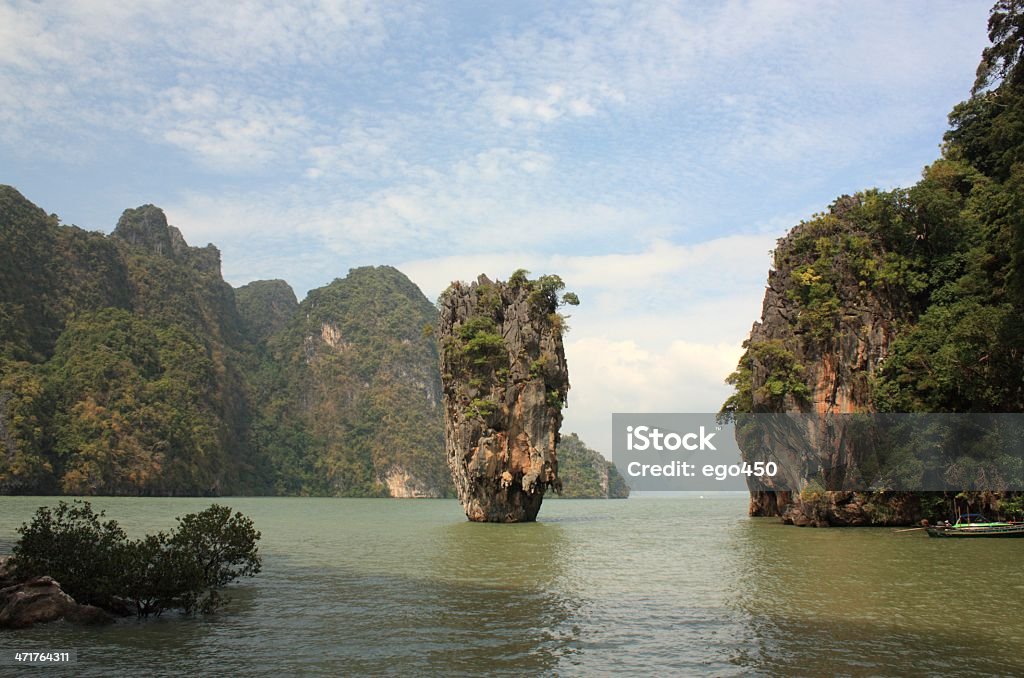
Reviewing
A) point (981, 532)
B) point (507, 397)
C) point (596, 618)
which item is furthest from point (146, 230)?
point (596, 618)

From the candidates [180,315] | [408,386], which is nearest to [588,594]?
[180,315]

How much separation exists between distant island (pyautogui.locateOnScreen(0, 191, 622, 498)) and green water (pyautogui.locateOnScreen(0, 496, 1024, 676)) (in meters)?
24.6

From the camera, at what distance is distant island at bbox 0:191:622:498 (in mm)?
78938

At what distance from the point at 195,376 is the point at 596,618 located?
9619cm

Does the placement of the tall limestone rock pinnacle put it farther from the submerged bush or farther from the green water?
the submerged bush

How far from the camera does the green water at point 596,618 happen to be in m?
9.69

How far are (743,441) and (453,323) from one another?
1523 cm

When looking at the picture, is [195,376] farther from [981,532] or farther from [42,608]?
[42,608]

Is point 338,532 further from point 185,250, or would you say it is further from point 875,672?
point 185,250

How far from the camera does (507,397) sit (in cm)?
3772

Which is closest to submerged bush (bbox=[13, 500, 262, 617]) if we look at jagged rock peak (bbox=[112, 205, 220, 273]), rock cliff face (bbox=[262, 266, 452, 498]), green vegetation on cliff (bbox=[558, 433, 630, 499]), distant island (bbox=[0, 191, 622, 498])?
distant island (bbox=[0, 191, 622, 498])

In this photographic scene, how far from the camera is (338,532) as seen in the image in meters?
32.4

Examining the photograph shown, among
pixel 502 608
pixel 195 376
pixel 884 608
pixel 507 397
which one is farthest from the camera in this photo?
pixel 195 376

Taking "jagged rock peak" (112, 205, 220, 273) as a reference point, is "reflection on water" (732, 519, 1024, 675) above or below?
below
